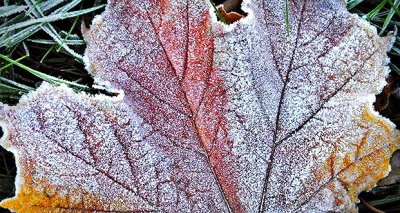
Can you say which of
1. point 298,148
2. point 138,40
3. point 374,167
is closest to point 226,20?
point 138,40

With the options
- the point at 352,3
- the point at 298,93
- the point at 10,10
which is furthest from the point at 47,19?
the point at 352,3

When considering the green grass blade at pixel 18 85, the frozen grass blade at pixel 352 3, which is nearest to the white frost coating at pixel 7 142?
the green grass blade at pixel 18 85

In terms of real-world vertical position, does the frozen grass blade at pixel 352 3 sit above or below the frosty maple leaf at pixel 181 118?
above

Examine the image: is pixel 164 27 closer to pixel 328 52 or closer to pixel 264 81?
pixel 264 81

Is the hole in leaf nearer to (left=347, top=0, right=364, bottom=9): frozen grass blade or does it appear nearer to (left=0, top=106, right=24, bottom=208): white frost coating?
(left=347, top=0, right=364, bottom=9): frozen grass blade

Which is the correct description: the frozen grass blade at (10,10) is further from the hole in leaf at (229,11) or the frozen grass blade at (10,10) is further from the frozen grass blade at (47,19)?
the hole in leaf at (229,11)

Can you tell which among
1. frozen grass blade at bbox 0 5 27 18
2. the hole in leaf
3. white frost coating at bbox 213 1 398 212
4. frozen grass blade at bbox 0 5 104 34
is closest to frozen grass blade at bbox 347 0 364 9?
white frost coating at bbox 213 1 398 212
